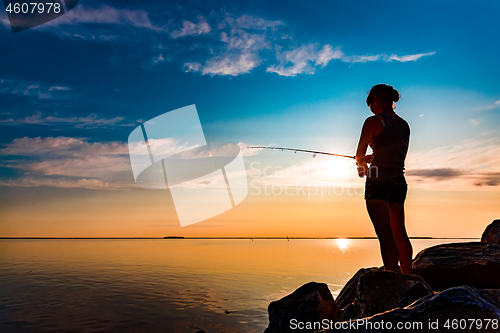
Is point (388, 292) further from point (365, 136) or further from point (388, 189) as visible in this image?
point (365, 136)

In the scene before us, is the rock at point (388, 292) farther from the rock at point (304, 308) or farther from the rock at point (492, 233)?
the rock at point (492, 233)

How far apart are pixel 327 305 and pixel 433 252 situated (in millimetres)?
2511

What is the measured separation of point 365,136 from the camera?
13.0 ft

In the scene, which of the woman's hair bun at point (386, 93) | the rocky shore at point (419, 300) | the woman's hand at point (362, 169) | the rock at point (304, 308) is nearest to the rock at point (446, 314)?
the rocky shore at point (419, 300)

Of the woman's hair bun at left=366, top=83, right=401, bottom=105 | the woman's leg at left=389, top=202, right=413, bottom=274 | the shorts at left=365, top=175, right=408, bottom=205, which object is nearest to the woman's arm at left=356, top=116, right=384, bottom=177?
the shorts at left=365, top=175, right=408, bottom=205

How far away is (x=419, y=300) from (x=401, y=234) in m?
1.10

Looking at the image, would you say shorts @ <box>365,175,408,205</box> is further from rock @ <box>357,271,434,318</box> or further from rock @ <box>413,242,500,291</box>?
Result: rock @ <box>413,242,500,291</box>

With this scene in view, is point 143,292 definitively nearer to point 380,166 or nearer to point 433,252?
point 433,252

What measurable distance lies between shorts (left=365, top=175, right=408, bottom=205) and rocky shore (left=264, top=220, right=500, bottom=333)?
1031 millimetres

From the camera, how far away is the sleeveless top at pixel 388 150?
12.7 feet

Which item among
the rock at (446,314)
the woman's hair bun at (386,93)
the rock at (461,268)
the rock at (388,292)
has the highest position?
the woman's hair bun at (386,93)

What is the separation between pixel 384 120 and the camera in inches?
155

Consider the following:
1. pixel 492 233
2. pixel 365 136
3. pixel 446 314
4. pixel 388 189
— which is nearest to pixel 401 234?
pixel 388 189

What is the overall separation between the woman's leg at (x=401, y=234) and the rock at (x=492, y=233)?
568 centimetres
